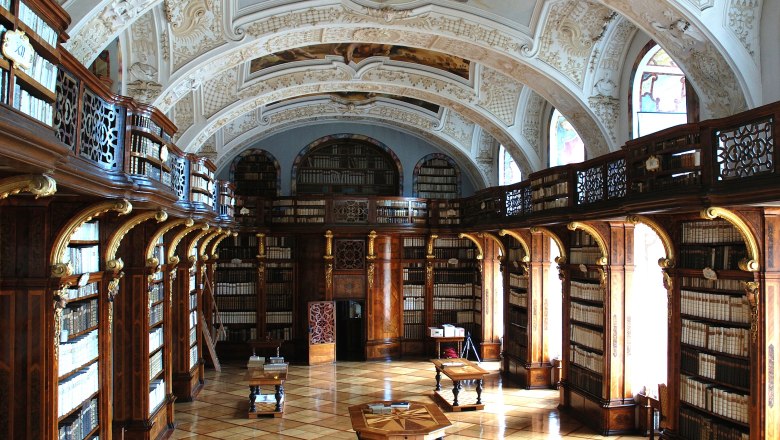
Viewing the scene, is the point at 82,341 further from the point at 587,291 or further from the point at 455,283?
the point at 455,283

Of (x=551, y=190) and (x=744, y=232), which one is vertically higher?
(x=551, y=190)

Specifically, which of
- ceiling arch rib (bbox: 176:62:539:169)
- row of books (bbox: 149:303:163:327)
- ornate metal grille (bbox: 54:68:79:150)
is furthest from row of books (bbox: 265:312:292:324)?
ornate metal grille (bbox: 54:68:79:150)

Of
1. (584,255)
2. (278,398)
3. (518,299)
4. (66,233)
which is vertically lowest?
(278,398)

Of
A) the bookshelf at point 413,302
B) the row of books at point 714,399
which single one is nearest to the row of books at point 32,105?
the row of books at point 714,399

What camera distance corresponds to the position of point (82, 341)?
5.52 meters

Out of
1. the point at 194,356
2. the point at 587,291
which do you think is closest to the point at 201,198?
the point at 194,356

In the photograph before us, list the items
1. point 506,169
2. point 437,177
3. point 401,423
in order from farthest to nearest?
point 437,177 → point 506,169 → point 401,423

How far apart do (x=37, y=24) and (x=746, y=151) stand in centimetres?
512

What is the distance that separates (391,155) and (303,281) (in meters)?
4.21

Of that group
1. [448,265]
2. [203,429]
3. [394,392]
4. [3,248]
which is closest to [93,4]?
[3,248]

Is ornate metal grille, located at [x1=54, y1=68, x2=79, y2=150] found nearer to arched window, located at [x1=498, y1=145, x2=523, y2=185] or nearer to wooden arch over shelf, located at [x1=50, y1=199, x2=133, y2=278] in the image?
wooden arch over shelf, located at [x1=50, y1=199, x2=133, y2=278]

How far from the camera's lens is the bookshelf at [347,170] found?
16.9m

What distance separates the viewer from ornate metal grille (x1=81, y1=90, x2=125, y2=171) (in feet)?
13.8

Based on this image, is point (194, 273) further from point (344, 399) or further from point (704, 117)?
point (704, 117)
